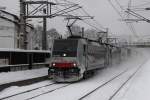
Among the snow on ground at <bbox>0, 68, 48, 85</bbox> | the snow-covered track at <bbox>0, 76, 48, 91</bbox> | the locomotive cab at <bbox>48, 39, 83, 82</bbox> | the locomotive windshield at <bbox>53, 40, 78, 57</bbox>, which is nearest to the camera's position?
the snow-covered track at <bbox>0, 76, 48, 91</bbox>

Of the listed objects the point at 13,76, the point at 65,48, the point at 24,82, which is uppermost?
the point at 65,48

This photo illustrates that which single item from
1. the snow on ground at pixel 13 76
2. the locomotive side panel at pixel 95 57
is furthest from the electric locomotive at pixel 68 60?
the snow on ground at pixel 13 76

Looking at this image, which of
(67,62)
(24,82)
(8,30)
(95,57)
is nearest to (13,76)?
(24,82)

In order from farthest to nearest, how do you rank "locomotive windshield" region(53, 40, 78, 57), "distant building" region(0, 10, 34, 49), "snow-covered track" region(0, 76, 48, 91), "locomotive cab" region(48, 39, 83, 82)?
"distant building" region(0, 10, 34, 49) → "locomotive windshield" region(53, 40, 78, 57) → "locomotive cab" region(48, 39, 83, 82) → "snow-covered track" region(0, 76, 48, 91)

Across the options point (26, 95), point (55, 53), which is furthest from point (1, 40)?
point (26, 95)

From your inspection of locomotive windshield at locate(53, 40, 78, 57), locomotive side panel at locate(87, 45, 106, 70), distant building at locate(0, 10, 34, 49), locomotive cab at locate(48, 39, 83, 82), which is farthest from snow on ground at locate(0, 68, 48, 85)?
distant building at locate(0, 10, 34, 49)

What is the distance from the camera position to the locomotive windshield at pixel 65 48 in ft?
73.4

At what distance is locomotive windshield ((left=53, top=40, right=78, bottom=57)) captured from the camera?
22361mm

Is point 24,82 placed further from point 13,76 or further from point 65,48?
point 65,48

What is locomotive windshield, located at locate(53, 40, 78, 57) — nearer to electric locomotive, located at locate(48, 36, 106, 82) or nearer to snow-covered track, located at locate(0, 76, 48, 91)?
electric locomotive, located at locate(48, 36, 106, 82)

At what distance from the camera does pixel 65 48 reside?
22594mm

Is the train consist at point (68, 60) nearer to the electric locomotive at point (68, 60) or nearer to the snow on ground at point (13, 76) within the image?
the electric locomotive at point (68, 60)

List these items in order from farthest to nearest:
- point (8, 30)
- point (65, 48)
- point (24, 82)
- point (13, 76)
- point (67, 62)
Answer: point (8, 30) → point (13, 76) → point (65, 48) → point (67, 62) → point (24, 82)

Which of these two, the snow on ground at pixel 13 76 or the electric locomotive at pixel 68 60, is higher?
the electric locomotive at pixel 68 60
